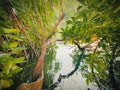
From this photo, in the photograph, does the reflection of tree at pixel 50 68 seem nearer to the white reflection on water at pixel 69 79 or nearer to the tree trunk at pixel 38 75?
the white reflection on water at pixel 69 79

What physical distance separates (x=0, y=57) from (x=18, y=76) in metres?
2.29

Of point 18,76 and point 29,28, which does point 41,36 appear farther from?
point 18,76

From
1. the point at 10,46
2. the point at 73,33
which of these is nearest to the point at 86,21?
the point at 73,33

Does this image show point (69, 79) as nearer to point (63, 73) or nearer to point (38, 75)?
point (63, 73)

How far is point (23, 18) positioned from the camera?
2.10 m

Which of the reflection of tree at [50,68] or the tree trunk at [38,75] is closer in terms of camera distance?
the tree trunk at [38,75]

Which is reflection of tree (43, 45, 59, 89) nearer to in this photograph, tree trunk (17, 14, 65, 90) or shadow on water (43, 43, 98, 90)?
shadow on water (43, 43, 98, 90)

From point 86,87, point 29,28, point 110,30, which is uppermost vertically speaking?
point 29,28

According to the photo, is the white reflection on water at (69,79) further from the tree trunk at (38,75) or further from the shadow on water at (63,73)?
the tree trunk at (38,75)

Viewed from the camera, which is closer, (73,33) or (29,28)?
(73,33)

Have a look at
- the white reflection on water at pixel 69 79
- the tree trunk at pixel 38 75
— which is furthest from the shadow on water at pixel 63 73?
the tree trunk at pixel 38 75

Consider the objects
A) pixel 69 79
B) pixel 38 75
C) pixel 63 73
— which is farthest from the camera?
pixel 63 73

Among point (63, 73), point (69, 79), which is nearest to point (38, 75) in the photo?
point (69, 79)

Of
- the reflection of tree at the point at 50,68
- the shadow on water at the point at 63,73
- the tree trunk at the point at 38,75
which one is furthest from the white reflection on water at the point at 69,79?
the tree trunk at the point at 38,75
